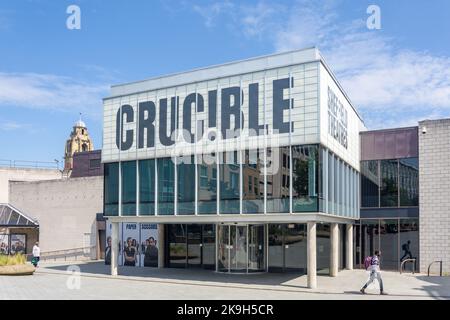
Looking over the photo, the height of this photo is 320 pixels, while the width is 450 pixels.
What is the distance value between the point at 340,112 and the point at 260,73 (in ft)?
17.0

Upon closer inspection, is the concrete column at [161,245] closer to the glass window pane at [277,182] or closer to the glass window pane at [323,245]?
the glass window pane at [323,245]

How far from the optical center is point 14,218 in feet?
137

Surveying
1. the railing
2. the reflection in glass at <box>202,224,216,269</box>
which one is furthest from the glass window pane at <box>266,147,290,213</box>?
the railing

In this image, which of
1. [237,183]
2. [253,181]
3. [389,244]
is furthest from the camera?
[389,244]

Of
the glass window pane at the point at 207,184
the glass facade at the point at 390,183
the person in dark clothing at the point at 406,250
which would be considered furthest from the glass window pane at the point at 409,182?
the glass window pane at the point at 207,184

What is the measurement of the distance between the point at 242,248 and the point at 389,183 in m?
9.47

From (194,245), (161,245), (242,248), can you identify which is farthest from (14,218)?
(242,248)

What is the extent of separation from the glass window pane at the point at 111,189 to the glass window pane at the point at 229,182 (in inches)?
251

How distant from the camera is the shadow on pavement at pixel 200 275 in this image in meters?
24.0

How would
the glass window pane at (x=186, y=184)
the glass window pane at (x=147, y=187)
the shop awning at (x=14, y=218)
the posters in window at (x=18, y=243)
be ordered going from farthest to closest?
the posters in window at (x=18, y=243), the shop awning at (x=14, y=218), the glass window pane at (x=147, y=187), the glass window pane at (x=186, y=184)

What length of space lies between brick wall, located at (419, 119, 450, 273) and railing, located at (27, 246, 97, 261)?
72.6 feet

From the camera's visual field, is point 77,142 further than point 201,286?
Yes

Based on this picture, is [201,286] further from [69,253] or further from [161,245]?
[69,253]
